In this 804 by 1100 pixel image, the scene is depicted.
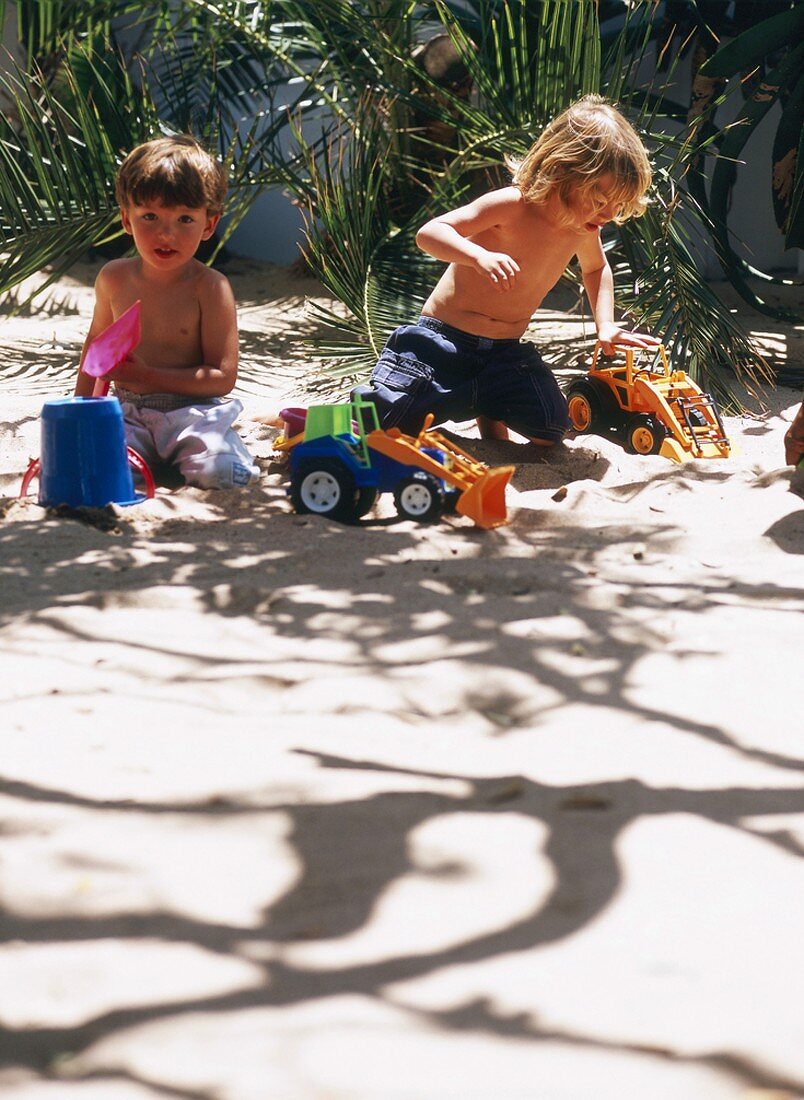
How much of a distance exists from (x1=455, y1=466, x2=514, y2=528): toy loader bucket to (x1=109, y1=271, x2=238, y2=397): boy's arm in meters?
0.95

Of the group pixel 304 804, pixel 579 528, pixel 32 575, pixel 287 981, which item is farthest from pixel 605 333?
pixel 287 981

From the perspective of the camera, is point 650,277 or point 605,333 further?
point 650,277

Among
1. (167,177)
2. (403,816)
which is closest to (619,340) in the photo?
Answer: (167,177)

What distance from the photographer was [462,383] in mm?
3766

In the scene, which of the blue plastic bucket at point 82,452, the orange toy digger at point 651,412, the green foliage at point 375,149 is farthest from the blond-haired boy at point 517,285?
the blue plastic bucket at point 82,452

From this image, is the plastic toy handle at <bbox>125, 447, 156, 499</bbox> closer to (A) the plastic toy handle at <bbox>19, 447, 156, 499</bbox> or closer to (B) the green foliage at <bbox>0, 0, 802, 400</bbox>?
(A) the plastic toy handle at <bbox>19, 447, 156, 499</bbox>

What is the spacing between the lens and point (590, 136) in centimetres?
353

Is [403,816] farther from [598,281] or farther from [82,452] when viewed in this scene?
[598,281]

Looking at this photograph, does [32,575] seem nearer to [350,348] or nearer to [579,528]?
[579,528]

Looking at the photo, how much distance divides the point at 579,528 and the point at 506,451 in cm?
98

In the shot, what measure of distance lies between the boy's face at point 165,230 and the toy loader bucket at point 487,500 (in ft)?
3.85

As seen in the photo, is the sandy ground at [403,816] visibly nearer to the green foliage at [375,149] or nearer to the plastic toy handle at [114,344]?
the plastic toy handle at [114,344]

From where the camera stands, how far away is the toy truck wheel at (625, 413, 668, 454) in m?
3.66

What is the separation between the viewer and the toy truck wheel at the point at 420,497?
2.95 m
